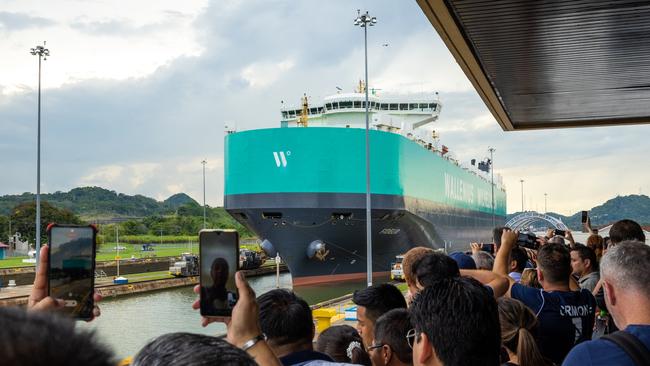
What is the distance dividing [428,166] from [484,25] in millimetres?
20864

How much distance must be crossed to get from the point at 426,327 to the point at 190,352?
3.34ft

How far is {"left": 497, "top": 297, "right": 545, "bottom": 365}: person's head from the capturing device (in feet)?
7.97

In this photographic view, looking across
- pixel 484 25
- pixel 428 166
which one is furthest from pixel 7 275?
pixel 484 25

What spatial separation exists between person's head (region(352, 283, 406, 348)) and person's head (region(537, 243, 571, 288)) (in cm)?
93

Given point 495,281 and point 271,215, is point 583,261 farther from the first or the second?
point 271,215

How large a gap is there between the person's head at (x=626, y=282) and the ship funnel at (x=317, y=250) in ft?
63.2

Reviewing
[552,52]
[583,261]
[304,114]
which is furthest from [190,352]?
[304,114]

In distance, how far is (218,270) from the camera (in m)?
2.24

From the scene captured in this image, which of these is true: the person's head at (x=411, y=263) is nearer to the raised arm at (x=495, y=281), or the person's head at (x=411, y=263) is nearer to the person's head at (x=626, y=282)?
the raised arm at (x=495, y=281)

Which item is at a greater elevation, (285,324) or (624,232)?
(624,232)

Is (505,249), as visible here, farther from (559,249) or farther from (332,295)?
(332,295)

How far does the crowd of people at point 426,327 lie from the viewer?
1.75ft

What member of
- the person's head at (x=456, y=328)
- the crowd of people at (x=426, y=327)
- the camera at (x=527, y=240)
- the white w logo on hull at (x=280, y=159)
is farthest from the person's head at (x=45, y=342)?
the white w logo on hull at (x=280, y=159)

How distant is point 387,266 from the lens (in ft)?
82.8
